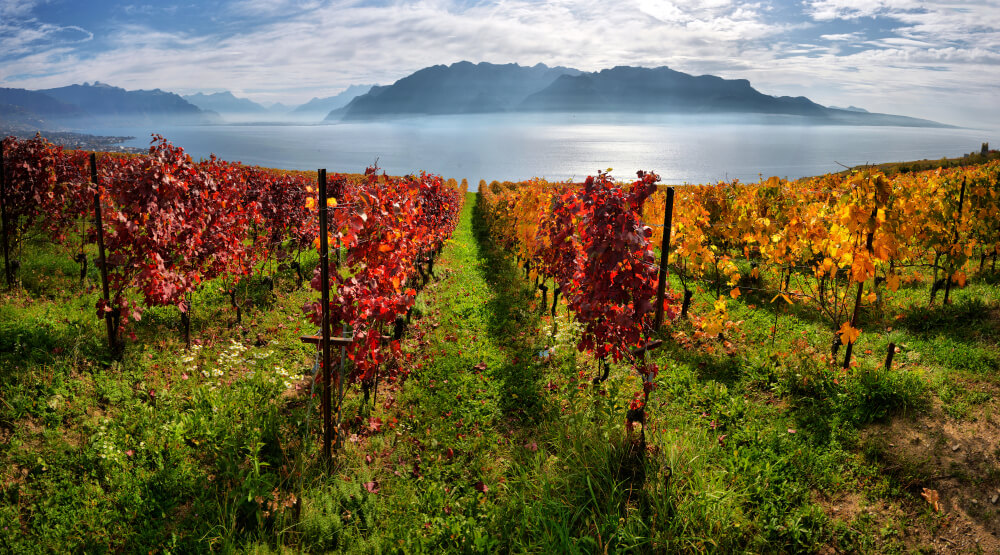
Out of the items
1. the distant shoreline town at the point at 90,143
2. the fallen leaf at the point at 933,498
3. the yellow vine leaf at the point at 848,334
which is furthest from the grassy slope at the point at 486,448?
the distant shoreline town at the point at 90,143

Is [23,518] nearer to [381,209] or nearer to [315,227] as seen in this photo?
[381,209]

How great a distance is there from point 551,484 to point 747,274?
391 inches

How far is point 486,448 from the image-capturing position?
506 cm

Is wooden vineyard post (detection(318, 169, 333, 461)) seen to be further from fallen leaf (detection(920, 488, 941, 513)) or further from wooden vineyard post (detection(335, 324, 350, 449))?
fallen leaf (detection(920, 488, 941, 513))

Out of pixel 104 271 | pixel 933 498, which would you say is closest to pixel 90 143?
pixel 104 271

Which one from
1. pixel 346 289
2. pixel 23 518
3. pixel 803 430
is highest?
pixel 346 289

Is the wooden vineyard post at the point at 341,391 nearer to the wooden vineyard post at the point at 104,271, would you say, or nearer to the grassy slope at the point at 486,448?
the grassy slope at the point at 486,448

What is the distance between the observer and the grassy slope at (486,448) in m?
3.75

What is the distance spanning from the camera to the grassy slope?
3.75m

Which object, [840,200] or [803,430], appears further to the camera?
[840,200]

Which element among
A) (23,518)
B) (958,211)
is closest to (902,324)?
(958,211)

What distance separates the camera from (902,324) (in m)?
Answer: 7.54

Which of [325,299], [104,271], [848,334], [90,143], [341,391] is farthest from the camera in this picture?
[90,143]

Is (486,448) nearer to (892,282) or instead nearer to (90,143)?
(892,282)
